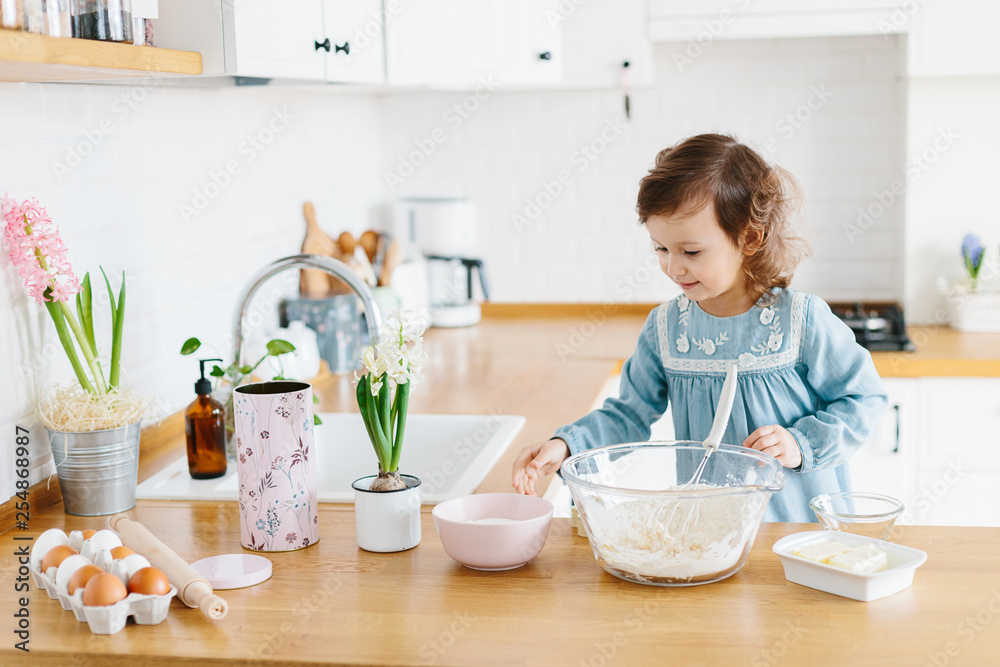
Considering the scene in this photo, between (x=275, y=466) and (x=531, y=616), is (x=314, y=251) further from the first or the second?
(x=531, y=616)

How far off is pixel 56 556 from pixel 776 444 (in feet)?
3.03

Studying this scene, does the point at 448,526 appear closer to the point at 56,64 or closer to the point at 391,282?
the point at 56,64

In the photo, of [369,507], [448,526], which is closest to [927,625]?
[448,526]

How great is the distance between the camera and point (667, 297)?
3258mm

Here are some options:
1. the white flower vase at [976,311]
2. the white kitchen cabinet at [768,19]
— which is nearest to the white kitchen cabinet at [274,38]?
the white kitchen cabinet at [768,19]

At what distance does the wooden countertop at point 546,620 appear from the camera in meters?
1.04

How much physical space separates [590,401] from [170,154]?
100 centimetres

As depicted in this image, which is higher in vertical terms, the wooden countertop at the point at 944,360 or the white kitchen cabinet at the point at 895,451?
the wooden countertop at the point at 944,360

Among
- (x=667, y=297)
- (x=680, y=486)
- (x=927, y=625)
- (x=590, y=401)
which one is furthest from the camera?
(x=667, y=297)

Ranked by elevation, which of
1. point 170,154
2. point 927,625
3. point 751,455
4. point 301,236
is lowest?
point 927,625

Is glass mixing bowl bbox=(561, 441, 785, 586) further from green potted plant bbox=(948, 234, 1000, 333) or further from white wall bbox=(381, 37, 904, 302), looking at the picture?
white wall bbox=(381, 37, 904, 302)

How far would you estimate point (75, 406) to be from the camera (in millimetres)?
1525

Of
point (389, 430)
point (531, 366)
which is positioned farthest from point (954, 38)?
point (389, 430)

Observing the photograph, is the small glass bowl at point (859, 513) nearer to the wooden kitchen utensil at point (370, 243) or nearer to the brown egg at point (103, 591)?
the brown egg at point (103, 591)
